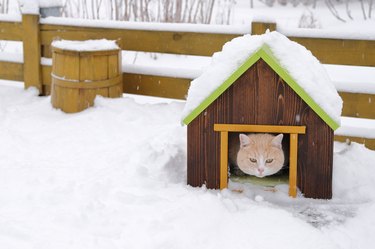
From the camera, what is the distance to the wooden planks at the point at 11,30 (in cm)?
661

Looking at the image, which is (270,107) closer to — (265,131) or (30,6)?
(265,131)

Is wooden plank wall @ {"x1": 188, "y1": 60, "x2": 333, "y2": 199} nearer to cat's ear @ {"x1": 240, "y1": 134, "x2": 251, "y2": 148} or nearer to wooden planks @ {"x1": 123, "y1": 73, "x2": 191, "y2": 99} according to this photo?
cat's ear @ {"x1": 240, "y1": 134, "x2": 251, "y2": 148}

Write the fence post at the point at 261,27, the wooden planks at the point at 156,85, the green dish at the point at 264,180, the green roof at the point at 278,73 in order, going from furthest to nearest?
the wooden planks at the point at 156,85
the fence post at the point at 261,27
the green dish at the point at 264,180
the green roof at the point at 278,73

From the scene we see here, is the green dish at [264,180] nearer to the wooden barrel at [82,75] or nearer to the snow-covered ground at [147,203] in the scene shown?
the snow-covered ground at [147,203]

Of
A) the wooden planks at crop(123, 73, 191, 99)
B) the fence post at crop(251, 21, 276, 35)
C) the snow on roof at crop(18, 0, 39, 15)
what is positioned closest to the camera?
the fence post at crop(251, 21, 276, 35)

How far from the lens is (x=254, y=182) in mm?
3629

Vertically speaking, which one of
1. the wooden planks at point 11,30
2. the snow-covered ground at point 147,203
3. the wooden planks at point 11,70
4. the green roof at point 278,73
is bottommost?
the snow-covered ground at point 147,203

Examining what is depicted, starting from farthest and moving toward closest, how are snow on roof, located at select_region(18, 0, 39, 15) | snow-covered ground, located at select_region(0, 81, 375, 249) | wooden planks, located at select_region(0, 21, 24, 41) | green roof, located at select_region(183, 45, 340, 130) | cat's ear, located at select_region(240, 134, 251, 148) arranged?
wooden planks, located at select_region(0, 21, 24, 41), snow on roof, located at select_region(18, 0, 39, 15), cat's ear, located at select_region(240, 134, 251, 148), green roof, located at select_region(183, 45, 340, 130), snow-covered ground, located at select_region(0, 81, 375, 249)

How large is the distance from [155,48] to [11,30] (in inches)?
75.5

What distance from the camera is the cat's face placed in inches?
134

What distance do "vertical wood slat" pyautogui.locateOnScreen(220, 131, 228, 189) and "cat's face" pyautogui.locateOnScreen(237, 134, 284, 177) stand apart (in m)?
0.09

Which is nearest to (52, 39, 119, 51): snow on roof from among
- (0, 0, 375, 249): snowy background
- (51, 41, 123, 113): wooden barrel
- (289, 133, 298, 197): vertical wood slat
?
(51, 41, 123, 113): wooden barrel

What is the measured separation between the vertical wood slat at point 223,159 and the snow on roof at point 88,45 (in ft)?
7.64

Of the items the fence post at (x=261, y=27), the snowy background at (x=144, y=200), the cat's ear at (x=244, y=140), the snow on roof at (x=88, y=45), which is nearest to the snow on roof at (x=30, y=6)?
the snow on roof at (x=88, y=45)
